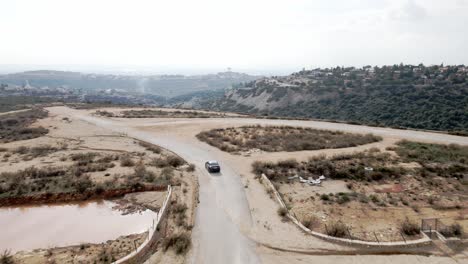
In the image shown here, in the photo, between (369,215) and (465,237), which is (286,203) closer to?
(369,215)

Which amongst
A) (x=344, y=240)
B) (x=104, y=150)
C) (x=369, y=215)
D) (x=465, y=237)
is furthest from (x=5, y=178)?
(x=465, y=237)

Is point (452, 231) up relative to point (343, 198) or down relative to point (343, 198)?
up

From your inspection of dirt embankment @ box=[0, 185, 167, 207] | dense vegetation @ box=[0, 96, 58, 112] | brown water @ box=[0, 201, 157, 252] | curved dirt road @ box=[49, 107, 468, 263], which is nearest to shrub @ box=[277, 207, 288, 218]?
curved dirt road @ box=[49, 107, 468, 263]

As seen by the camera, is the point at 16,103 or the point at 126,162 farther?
the point at 16,103

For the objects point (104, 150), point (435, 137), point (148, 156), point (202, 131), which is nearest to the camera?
point (148, 156)

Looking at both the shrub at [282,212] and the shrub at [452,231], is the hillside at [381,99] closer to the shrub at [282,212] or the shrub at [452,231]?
the shrub at [452,231]

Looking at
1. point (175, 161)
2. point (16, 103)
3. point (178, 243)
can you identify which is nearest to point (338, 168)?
point (175, 161)

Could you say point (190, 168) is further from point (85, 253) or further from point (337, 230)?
point (337, 230)
